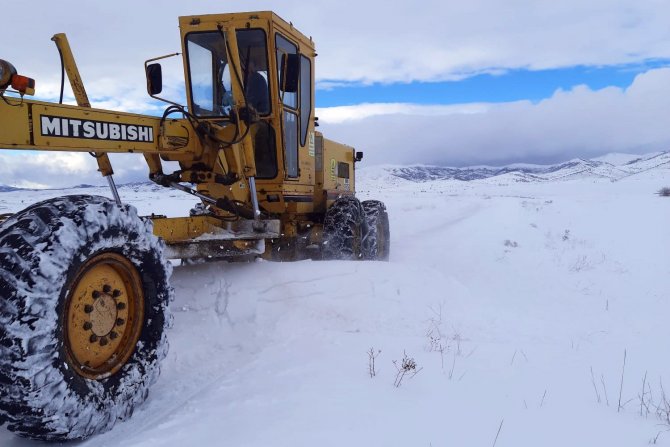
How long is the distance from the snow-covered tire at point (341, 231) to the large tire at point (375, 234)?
20.5 inches

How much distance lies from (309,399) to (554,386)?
1.81 metres

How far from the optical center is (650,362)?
16.5 feet

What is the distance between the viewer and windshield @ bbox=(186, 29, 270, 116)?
23.6 feet

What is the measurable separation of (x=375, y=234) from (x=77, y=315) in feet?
21.5

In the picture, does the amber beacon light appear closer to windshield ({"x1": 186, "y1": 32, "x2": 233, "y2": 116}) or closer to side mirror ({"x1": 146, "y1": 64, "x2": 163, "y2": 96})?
side mirror ({"x1": 146, "y1": 64, "x2": 163, "y2": 96})

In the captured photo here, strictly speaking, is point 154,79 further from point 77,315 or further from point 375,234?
point 375,234

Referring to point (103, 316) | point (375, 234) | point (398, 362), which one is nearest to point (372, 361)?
point (398, 362)

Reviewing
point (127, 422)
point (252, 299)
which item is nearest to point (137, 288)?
point (127, 422)

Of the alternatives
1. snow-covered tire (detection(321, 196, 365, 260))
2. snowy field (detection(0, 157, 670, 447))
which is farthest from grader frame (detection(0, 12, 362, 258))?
snowy field (detection(0, 157, 670, 447))

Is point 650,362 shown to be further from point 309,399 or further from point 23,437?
point 23,437

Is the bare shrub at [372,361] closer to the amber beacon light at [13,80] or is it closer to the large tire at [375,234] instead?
the amber beacon light at [13,80]

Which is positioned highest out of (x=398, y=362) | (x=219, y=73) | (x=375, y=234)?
(x=219, y=73)

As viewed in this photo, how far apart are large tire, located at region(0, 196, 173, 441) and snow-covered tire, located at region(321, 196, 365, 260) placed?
177 inches

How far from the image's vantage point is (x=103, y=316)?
10.9 feet
